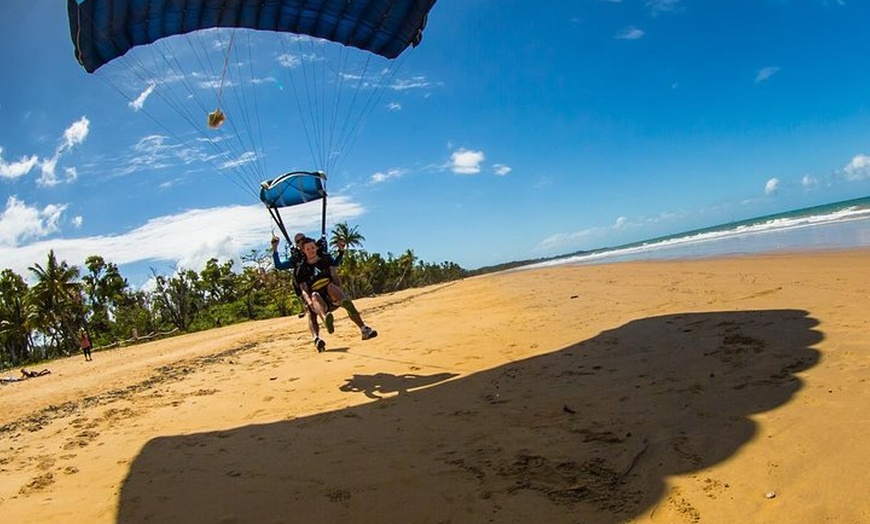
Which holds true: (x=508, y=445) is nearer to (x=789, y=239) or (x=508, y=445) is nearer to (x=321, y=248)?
(x=321, y=248)

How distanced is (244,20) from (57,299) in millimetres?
42500

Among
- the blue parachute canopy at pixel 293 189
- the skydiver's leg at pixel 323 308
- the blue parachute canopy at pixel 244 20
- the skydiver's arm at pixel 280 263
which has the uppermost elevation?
the blue parachute canopy at pixel 244 20

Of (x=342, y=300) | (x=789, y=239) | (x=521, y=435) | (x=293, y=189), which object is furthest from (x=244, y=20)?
(x=789, y=239)

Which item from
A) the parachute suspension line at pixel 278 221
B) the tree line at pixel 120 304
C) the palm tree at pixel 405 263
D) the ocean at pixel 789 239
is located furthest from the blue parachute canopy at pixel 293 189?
the palm tree at pixel 405 263

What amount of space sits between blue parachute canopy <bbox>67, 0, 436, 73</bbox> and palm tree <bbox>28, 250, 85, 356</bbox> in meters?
40.7

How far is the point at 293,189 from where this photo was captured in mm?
8805

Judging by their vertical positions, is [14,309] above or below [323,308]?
above

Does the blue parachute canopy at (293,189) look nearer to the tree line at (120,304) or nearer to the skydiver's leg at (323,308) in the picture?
the skydiver's leg at (323,308)

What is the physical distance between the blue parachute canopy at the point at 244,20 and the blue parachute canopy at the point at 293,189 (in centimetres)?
233

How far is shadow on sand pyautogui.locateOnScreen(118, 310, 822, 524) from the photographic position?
2918 mm

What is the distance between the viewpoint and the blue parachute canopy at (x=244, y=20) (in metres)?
6.88

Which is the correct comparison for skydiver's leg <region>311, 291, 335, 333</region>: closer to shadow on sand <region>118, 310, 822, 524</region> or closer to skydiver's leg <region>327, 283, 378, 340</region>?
skydiver's leg <region>327, 283, 378, 340</region>

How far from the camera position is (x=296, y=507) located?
312cm

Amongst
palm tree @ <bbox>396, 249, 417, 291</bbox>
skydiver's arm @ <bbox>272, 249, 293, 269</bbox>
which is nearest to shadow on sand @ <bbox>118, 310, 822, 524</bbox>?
skydiver's arm @ <bbox>272, 249, 293, 269</bbox>
